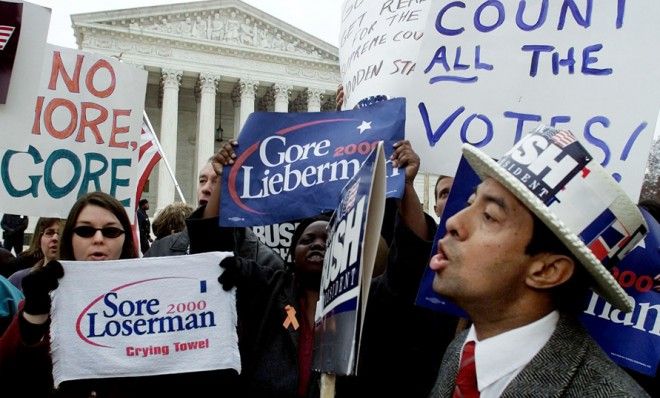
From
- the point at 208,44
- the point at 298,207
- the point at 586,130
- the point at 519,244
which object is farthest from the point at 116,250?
the point at 208,44

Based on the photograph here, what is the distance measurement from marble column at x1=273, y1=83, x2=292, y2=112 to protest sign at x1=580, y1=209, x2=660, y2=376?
119 feet

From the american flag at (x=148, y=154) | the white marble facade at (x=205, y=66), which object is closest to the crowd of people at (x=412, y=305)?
the american flag at (x=148, y=154)

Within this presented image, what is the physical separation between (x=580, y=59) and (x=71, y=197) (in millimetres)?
3033

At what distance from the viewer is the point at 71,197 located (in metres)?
3.97

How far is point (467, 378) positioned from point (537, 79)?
1612mm

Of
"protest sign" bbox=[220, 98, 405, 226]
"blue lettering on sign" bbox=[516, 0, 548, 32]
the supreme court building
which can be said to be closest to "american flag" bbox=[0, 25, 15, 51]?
"protest sign" bbox=[220, 98, 405, 226]

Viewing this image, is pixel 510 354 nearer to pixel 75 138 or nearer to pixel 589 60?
pixel 589 60

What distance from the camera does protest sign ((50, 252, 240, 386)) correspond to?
9.37 feet

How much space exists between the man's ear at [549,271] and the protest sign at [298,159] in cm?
126

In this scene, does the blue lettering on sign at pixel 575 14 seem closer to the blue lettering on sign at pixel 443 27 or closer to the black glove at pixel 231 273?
the blue lettering on sign at pixel 443 27

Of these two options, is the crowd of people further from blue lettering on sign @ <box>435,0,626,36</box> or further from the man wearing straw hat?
blue lettering on sign @ <box>435,0,626,36</box>

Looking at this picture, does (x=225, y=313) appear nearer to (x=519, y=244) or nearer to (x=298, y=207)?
(x=298, y=207)

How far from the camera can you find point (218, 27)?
3831 centimetres

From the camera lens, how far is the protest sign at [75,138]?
386cm
